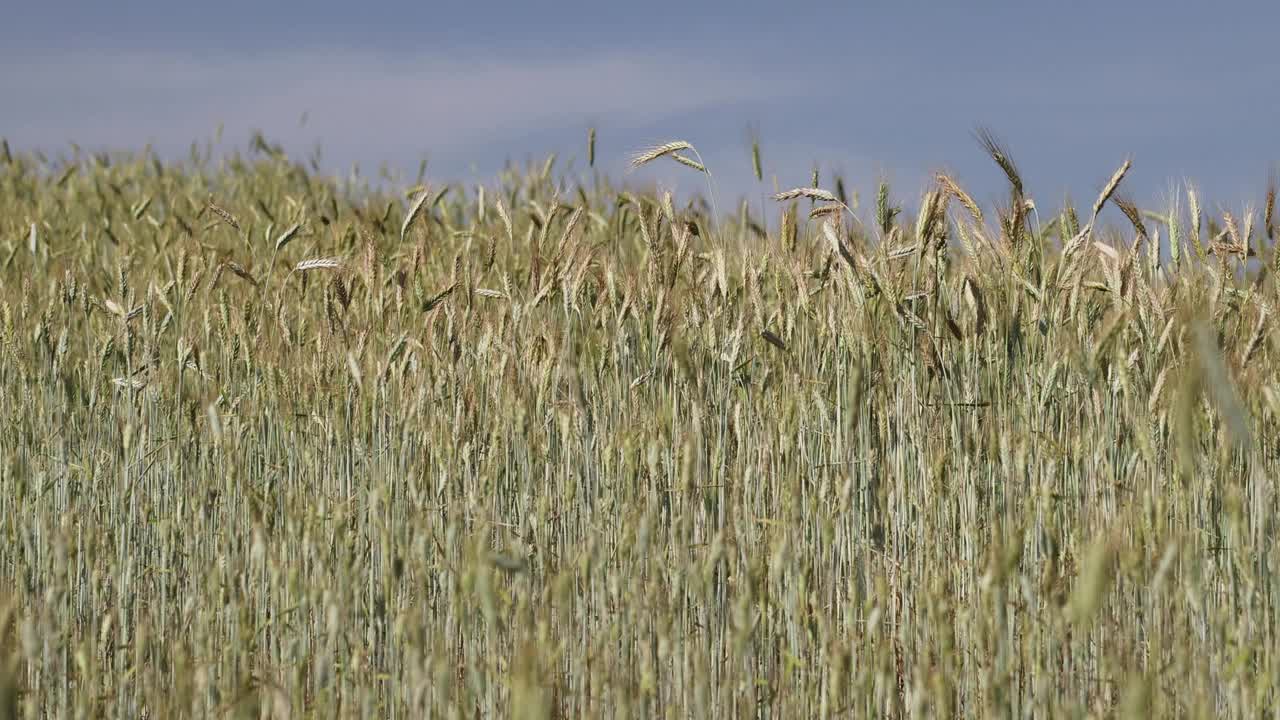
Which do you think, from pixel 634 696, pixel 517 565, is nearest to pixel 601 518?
pixel 634 696

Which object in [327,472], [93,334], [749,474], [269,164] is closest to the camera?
[749,474]

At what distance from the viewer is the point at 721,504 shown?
191cm

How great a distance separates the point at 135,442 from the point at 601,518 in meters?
1.28

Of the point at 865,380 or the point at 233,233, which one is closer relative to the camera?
the point at 865,380

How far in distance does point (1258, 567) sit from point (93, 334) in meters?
3.40

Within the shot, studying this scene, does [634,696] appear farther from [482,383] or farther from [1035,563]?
[482,383]

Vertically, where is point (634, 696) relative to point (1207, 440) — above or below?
below

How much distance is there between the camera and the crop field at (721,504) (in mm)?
1603

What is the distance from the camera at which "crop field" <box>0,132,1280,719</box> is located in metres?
1.60

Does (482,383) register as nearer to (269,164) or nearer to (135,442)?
(135,442)

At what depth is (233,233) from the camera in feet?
20.6

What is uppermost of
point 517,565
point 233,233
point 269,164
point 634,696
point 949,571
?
point 269,164

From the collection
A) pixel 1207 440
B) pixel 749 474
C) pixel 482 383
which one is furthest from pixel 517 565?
pixel 1207 440

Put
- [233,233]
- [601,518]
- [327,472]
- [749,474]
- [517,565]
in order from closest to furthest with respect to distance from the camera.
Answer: [517,565] → [749,474] → [601,518] → [327,472] → [233,233]
